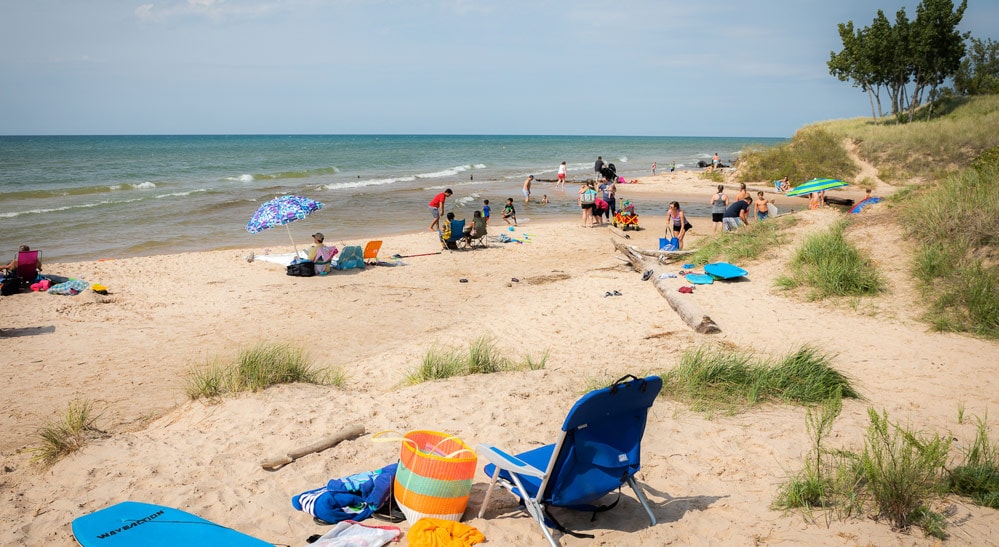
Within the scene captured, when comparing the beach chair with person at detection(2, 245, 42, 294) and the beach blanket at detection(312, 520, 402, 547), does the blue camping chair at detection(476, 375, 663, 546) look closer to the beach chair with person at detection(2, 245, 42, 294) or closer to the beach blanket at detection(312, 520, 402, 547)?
the beach blanket at detection(312, 520, 402, 547)

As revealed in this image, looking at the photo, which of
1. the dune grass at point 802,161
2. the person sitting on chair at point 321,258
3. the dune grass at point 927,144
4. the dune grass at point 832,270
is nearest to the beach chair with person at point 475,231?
the person sitting on chair at point 321,258

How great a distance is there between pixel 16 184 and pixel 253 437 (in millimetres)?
37678

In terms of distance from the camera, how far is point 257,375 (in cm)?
600

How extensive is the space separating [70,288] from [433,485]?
418 inches

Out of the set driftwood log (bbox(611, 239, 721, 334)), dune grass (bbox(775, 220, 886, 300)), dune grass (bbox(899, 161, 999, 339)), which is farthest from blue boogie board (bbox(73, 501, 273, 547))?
dune grass (bbox(775, 220, 886, 300))

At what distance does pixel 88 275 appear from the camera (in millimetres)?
12695

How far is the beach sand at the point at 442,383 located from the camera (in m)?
3.88

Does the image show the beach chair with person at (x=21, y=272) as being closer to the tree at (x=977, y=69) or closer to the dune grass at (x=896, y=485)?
the dune grass at (x=896, y=485)

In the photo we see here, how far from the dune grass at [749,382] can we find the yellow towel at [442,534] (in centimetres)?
267

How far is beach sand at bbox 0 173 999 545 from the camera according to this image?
3.88 metres

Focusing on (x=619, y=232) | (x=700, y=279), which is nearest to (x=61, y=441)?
(x=700, y=279)

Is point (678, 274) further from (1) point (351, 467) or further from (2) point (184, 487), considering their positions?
(2) point (184, 487)

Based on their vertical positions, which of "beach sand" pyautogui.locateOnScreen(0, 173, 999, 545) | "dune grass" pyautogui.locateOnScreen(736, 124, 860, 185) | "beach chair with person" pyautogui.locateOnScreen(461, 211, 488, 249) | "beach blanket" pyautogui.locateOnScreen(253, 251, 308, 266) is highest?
"dune grass" pyautogui.locateOnScreen(736, 124, 860, 185)

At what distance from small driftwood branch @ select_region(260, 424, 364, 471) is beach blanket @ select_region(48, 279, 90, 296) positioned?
8902 millimetres
